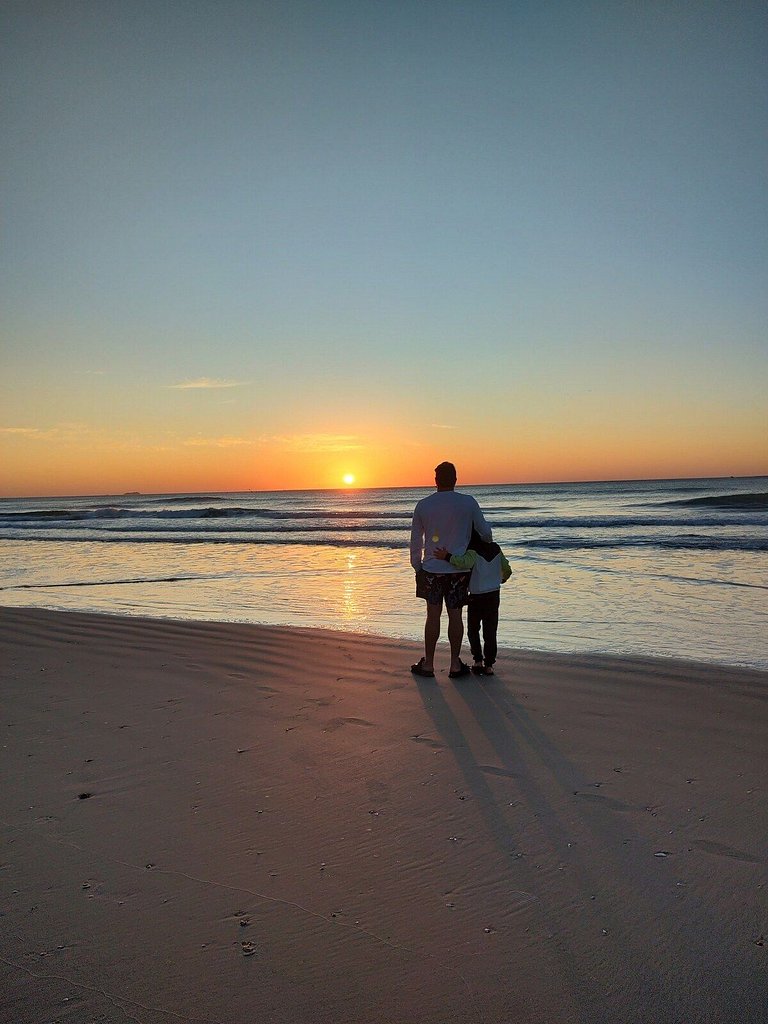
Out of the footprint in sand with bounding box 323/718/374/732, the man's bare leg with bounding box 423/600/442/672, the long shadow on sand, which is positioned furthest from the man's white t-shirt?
the long shadow on sand

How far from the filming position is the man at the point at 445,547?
6352mm

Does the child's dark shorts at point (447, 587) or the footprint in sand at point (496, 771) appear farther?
the child's dark shorts at point (447, 587)

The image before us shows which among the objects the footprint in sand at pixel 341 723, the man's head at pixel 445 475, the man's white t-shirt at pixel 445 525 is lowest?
the footprint in sand at pixel 341 723

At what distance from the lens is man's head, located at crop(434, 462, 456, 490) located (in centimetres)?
643

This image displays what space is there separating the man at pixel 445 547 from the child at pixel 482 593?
8 cm

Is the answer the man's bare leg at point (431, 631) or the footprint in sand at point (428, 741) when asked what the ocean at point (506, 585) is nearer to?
the man's bare leg at point (431, 631)

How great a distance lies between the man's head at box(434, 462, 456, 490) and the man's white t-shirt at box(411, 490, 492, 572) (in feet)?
0.19

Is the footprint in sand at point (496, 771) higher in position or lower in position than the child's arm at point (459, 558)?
lower

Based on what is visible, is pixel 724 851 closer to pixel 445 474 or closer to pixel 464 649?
pixel 445 474

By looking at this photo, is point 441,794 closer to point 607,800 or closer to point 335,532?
point 607,800

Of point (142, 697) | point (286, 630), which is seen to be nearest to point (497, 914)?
point (142, 697)

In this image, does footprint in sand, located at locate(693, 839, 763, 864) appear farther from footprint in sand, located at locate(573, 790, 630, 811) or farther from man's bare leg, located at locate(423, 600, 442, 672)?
man's bare leg, located at locate(423, 600, 442, 672)

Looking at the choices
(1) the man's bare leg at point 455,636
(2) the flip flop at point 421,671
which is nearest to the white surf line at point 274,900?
(2) the flip flop at point 421,671

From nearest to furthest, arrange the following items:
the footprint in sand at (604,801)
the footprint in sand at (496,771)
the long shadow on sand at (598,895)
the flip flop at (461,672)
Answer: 1. the long shadow on sand at (598,895)
2. the footprint in sand at (604,801)
3. the footprint in sand at (496,771)
4. the flip flop at (461,672)
